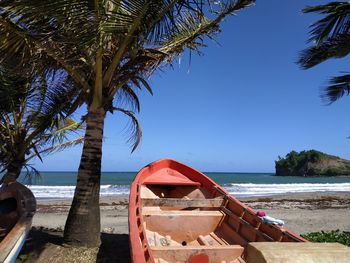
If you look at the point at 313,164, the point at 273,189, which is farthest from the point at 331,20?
the point at 313,164

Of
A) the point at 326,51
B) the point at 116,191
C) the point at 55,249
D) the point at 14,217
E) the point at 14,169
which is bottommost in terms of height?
the point at 55,249

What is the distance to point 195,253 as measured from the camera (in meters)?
4.57

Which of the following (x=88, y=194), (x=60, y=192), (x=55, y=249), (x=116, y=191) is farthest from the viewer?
(x=116, y=191)

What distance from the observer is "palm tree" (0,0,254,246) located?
226 inches

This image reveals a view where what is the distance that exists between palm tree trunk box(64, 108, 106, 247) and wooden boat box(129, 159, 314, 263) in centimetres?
83

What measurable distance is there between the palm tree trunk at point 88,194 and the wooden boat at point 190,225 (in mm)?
827

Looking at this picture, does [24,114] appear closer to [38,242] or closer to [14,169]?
[14,169]

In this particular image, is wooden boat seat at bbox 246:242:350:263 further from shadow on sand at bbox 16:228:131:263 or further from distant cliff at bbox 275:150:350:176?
distant cliff at bbox 275:150:350:176

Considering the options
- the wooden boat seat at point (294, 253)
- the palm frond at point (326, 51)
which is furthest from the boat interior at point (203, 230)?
the palm frond at point (326, 51)

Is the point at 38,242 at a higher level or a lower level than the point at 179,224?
lower

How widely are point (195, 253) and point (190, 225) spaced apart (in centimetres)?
154

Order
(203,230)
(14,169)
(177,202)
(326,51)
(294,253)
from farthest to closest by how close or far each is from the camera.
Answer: (326,51)
(14,169)
(177,202)
(203,230)
(294,253)

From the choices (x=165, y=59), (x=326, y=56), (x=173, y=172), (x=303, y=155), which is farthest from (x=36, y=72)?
(x=303, y=155)

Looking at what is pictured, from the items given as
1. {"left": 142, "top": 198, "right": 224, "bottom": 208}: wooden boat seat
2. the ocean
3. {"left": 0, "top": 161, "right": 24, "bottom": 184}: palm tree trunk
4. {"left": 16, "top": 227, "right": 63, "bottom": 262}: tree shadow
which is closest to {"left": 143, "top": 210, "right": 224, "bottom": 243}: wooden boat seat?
{"left": 142, "top": 198, "right": 224, "bottom": 208}: wooden boat seat
